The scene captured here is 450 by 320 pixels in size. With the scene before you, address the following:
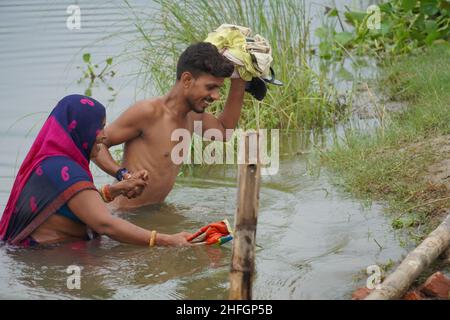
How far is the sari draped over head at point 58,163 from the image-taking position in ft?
15.9

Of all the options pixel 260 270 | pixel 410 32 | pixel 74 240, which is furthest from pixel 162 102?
pixel 410 32

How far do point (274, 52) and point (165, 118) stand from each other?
216 centimetres

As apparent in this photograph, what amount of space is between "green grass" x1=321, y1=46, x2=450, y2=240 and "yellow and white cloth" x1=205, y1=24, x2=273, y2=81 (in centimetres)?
100

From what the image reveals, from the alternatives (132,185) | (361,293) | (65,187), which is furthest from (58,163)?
(361,293)

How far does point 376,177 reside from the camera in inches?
235

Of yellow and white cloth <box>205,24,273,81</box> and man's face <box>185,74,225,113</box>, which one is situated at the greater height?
yellow and white cloth <box>205,24,273,81</box>

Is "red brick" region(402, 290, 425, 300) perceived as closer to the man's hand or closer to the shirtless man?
the man's hand

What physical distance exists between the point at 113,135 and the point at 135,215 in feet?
1.84

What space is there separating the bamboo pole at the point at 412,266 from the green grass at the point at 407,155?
49 centimetres

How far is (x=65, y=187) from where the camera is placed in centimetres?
484

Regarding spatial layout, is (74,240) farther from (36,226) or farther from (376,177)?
(376,177)

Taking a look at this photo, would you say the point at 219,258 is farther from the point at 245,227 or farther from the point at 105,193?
the point at 245,227

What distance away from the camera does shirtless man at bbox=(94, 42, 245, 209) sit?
555 cm

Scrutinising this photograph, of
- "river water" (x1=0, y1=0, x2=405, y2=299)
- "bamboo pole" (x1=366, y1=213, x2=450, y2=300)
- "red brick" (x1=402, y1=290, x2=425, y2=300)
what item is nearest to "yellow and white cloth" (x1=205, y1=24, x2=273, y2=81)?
"river water" (x1=0, y1=0, x2=405, y2=299)
